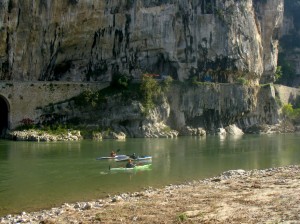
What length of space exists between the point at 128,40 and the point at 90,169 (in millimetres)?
36923

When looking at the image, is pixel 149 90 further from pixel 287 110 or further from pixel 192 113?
pixel 287 110

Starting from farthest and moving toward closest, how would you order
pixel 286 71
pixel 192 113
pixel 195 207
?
pixel 286 71
pixel 192 113
pixel 195 207

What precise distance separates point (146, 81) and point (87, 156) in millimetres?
24637

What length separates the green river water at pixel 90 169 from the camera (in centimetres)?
1920

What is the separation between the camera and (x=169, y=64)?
63.7m

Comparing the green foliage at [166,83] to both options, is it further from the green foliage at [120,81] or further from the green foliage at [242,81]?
the green foliage at [242,81]

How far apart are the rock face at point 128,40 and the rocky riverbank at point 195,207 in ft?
129

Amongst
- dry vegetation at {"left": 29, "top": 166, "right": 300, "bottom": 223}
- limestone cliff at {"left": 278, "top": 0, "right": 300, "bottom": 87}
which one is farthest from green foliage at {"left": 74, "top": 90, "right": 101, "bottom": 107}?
limestone cliff at {"left": 278, "top": 0, "right": 300, "bottom": 87}

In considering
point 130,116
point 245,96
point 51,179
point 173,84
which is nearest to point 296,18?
point 245,96

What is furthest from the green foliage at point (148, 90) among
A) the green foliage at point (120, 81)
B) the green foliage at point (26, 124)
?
the green foliage at point (26, 124)

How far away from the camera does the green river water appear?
1920 centimetres

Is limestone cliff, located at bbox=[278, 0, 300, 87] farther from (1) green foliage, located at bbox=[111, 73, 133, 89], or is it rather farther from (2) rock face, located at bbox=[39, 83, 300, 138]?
(1) green foliage, located at bbox=[111, 73, 133, 89]

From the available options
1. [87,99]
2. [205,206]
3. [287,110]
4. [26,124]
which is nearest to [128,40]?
[87,99]

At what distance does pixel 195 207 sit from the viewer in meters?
15.0
